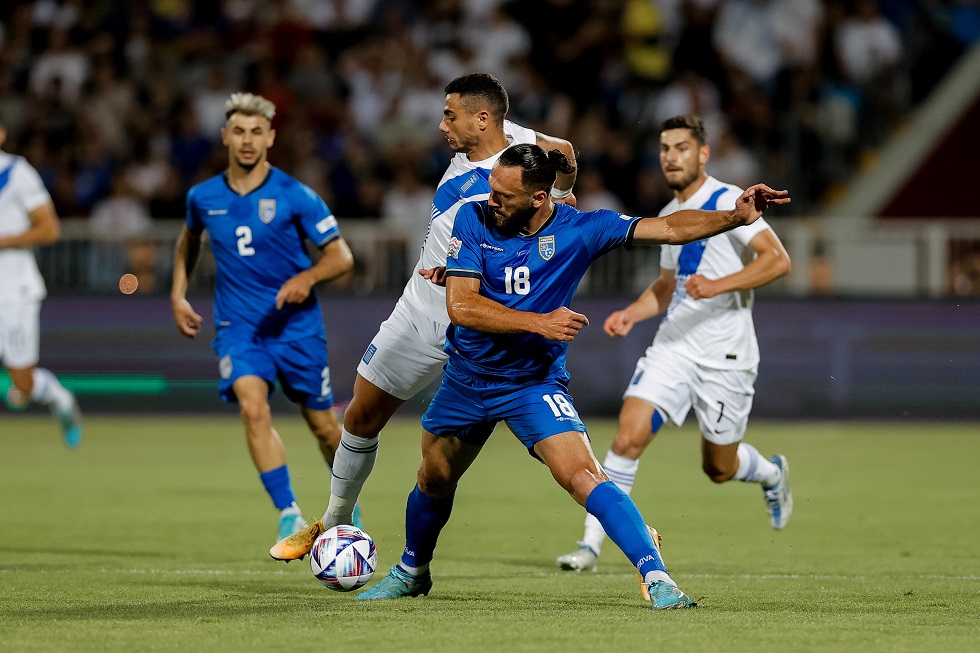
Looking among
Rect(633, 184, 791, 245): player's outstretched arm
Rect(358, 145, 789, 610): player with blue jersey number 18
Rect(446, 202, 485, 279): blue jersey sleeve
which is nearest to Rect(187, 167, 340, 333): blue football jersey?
Rect(358, 145, 789, 610): player with blue jersey number 18

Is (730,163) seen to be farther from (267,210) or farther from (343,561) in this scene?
(343,561)

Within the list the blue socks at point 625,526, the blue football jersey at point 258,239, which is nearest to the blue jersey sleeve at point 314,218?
the blue football jersey at point 258,239

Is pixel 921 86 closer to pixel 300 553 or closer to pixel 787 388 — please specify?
pixel 787 388

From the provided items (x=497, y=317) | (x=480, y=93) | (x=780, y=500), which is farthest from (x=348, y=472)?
(x=780, y=500)

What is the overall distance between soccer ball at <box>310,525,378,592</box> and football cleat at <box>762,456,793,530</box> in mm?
3719

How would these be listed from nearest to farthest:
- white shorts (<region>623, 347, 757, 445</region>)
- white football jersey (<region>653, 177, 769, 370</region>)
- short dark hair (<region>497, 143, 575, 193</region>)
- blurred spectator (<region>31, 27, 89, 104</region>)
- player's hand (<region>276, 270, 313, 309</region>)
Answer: short dark hair (<region>497, 143, 575, 193</region>), player's hand (<region>276, 270, 313, 309</region>), white shorts (<region>623, 347, 757, 445</region>), white football jersey (<region>653, 177, 769, 370</region>), blurred spectator (<region>31, 27, 89, 104</region>)

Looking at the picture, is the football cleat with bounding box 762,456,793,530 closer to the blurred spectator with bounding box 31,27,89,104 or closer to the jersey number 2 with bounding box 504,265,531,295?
the jersey number 2 with bounding box 504,265,531,295

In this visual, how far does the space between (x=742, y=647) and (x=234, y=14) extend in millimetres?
18243

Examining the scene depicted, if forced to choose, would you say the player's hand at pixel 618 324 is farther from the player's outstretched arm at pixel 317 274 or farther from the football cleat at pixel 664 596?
the football cleat at pixel 664 596

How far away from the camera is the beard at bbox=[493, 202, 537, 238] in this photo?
23.8 ft

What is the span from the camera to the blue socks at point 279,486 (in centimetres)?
977

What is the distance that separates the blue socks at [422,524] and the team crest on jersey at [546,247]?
4.24ft

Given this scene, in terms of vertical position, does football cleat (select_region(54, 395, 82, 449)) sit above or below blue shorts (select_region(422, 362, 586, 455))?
below

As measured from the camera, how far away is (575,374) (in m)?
19.1
